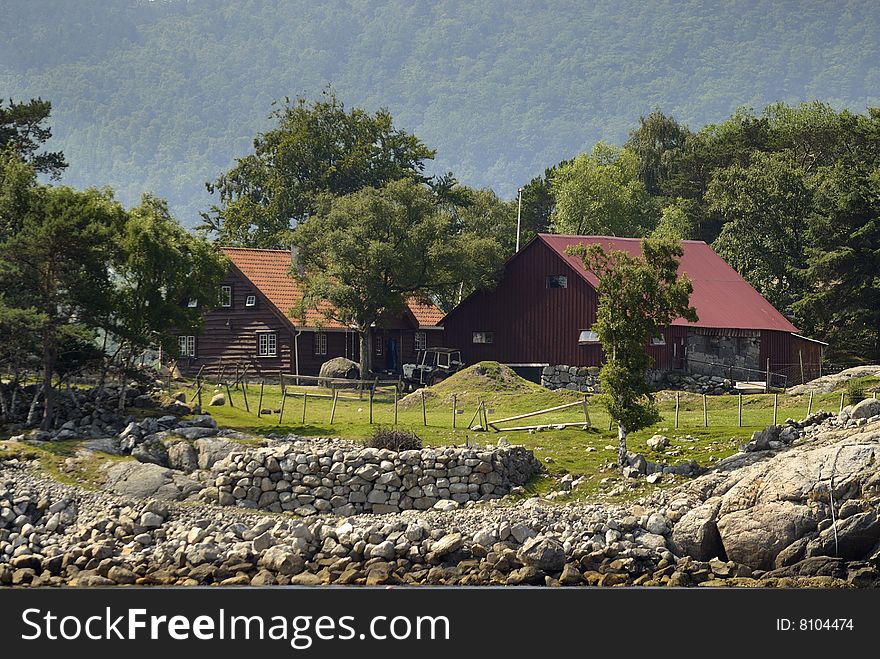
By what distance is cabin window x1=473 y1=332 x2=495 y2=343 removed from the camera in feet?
207

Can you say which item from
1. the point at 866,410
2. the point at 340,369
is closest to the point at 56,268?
the point at 340,369

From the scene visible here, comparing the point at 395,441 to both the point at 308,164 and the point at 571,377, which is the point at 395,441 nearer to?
the point at 571,377

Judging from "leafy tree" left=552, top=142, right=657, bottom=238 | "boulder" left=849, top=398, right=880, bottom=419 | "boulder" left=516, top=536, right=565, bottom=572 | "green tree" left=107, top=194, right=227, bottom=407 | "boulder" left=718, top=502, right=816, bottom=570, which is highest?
"leafy tree" left=552, top=142, right=657, bottom=238

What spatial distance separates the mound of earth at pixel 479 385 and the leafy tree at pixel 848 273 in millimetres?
16815

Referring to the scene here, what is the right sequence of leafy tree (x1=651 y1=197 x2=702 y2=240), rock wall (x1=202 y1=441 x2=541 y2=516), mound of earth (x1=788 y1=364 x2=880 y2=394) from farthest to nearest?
leafy tree (x1=651 y1=197 x2=702 y2=240) → mound of earth (x1=788 y1=364 x2=880 y2=394) → rock wall (x1=202 y1=441 x2=541 y2=516)

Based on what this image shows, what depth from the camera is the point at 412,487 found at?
35031mm

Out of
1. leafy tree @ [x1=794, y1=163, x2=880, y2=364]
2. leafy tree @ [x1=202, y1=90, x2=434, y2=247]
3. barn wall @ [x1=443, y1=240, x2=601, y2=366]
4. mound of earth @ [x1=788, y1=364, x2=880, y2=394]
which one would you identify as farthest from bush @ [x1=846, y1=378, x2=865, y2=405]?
leafy tree @ [x1=202, y1=90, x2=434, y2=247]

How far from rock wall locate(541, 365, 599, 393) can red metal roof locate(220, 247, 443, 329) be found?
29.6 feet

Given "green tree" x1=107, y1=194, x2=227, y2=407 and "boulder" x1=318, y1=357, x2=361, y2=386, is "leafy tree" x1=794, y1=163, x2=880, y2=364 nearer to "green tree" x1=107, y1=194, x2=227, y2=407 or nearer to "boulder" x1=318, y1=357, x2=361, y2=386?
"boulder" x1=318, y1=357, x2=361, y2=386

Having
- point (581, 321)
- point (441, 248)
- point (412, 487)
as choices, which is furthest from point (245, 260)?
point (412, 487)

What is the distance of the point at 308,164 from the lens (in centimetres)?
8062

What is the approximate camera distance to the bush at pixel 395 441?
119 ft
